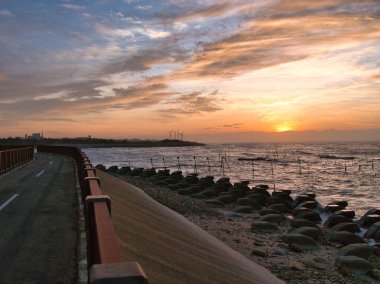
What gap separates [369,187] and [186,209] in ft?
82.7

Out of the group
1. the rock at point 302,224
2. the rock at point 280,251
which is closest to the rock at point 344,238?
the rock at point 302,224

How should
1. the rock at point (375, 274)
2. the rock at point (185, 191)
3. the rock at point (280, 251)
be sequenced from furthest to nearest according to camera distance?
the rock at point (185, 191)
the rock at point (280, 251)
the rock at point (375, 274)

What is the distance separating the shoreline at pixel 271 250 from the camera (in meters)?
11.4

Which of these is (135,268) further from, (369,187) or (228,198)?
(369,187)

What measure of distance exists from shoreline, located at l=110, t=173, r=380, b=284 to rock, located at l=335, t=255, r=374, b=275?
22 cm

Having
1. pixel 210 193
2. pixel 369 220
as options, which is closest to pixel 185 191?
pixel 210 193

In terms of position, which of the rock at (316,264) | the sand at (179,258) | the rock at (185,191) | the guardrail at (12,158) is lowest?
the rock at (316,264)

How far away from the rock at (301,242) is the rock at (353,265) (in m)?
2.07

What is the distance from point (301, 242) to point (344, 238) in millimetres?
2159

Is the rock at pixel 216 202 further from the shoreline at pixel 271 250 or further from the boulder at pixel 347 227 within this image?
the boulder at pixel 347 227

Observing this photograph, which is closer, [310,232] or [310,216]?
[310,232]

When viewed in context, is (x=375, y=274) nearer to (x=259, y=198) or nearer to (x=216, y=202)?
(x=216, y=202)

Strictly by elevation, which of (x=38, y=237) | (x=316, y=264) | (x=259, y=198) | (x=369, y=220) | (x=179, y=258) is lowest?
(x=316, y=264)

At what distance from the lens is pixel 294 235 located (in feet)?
49.7
